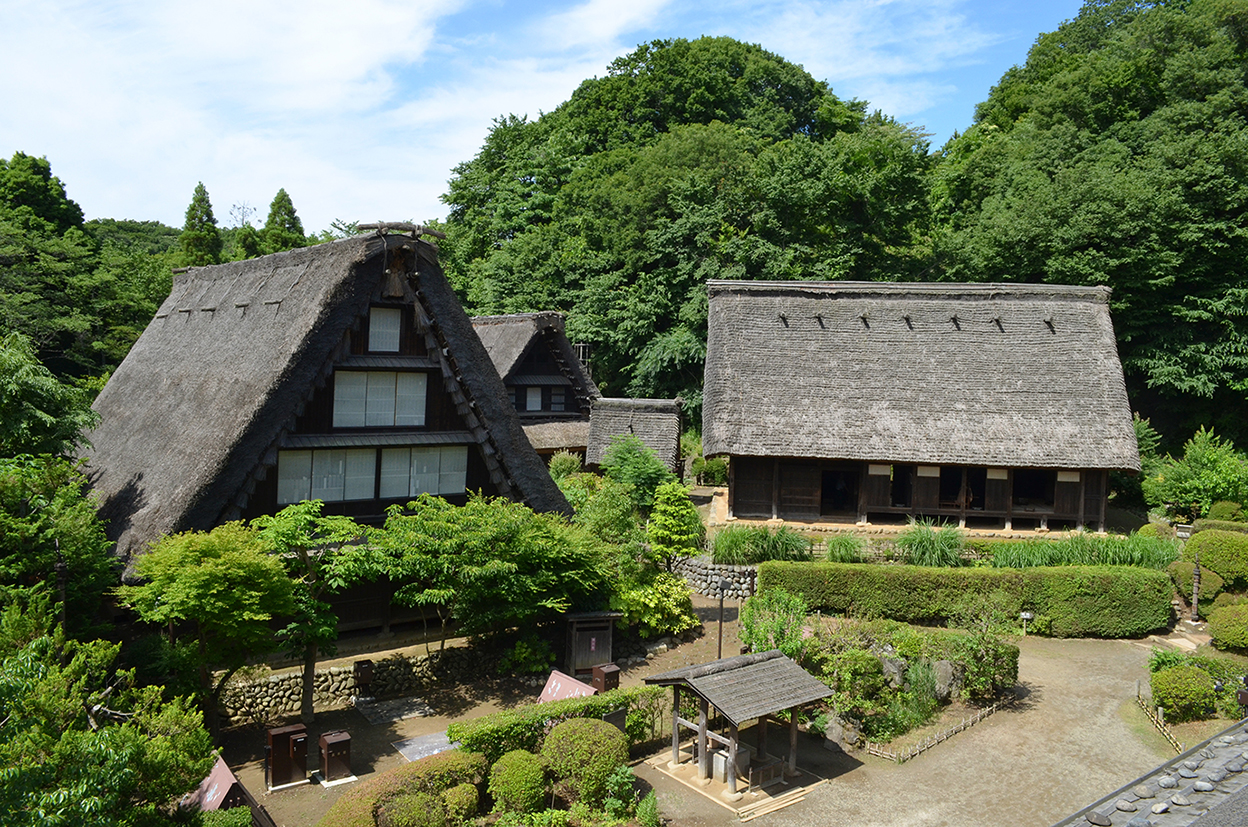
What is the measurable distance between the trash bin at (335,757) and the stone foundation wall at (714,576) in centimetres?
1223

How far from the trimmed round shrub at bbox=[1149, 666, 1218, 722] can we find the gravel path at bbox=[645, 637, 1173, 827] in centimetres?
68

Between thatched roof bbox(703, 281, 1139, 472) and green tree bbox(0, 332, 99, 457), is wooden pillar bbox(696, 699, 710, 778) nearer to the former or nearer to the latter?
green tree bbox(0, 332, 99, 457)

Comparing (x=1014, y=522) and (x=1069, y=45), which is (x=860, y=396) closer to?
(x=1014, y=522)

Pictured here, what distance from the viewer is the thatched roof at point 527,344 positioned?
36281 millimetres

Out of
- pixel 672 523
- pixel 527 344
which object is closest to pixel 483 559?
pixel 672 523

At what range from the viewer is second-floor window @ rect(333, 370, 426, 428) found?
18094mm

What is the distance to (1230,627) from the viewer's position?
19.0 metres

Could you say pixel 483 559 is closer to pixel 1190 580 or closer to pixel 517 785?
pixel 517 785

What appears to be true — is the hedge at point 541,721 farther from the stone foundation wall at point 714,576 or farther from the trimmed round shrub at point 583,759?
the stone foundation wall at point 714,576

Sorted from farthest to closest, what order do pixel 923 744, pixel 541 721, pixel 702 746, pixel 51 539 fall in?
pixel 923 744 → pixel 702 746 → pixel 541 721 → pixel 51 539

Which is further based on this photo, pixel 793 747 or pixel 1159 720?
pixel 1159 720

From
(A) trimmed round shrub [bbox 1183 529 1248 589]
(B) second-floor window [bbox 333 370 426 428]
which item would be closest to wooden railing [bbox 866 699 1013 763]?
(A) trimmed round shrub [bbox 1183 529 1248 589]

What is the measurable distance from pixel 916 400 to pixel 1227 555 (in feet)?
31.5

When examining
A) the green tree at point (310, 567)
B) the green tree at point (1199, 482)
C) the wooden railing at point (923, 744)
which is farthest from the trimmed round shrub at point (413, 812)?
the green tree at point (1199, 482)
